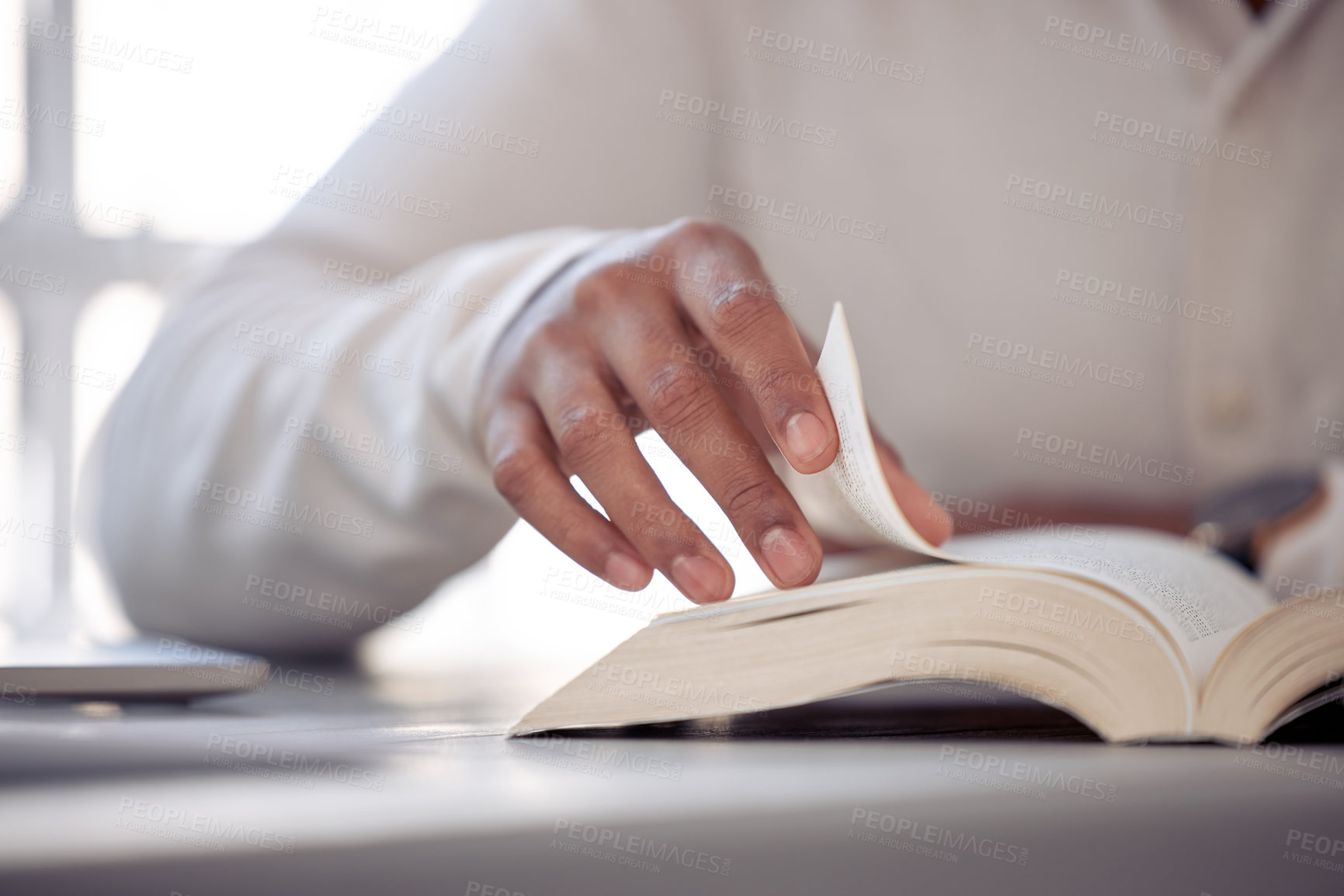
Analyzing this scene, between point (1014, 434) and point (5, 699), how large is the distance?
106 cm

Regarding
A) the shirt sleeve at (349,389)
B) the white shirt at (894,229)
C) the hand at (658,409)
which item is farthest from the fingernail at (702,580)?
the white shirt at (894,229)

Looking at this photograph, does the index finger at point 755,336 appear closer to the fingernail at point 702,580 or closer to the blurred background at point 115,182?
the fingernail at point 702,580

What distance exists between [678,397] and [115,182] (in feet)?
10.5

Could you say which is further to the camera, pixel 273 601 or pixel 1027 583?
pixel 273 601

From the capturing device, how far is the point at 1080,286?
1157 mm

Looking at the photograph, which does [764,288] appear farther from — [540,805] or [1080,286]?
[1080,286]

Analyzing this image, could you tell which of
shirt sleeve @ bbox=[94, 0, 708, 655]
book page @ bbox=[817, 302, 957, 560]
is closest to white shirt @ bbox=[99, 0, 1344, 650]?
shirt sleeve @ bbox=[94, 0, 708, 655]

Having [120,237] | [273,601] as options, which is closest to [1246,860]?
[273,601]

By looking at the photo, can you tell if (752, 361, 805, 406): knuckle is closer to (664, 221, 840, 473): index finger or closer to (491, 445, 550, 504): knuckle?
(664, 221, 840, 473): index finger

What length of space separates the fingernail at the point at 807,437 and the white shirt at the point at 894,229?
430 mm

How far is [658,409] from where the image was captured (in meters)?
0.48

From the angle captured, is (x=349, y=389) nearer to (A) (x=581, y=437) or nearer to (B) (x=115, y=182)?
(A) (x=581, y=437)

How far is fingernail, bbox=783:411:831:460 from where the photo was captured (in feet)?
1.27

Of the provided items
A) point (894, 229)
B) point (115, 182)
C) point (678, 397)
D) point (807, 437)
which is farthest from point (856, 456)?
point (115, 182)
